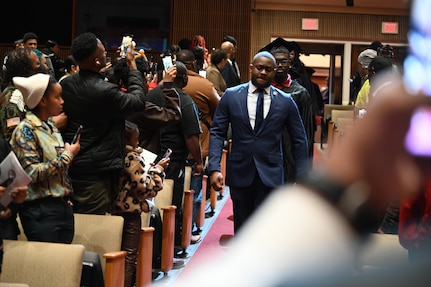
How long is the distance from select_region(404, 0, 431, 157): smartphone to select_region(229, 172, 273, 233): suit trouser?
4422mm

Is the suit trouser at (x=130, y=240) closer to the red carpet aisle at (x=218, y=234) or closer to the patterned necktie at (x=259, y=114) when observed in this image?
the patterned necktie at (x=259, y=114)

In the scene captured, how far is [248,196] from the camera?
198 inches

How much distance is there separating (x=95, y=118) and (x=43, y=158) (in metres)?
0.62

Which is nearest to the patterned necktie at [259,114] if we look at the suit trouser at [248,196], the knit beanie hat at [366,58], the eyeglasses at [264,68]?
the eyeglasses at [264,68]

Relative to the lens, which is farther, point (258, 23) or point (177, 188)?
point (258, 23)

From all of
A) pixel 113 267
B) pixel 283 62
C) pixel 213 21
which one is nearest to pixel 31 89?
pixel 113 267

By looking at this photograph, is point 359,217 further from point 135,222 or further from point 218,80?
point 218,80

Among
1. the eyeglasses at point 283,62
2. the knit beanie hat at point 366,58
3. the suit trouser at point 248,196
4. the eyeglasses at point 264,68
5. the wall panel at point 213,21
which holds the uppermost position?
the wall panel at point 213,21

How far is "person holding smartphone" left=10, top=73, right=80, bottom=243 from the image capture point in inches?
138

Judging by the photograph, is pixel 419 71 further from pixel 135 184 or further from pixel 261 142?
pixel 261 142

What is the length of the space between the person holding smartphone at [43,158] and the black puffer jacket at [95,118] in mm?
408

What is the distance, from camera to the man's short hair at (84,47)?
13.4ft

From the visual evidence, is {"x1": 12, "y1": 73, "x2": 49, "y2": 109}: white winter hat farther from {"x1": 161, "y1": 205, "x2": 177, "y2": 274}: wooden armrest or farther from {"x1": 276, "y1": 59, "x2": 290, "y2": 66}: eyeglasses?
{"x1": 276, "y1": 59, "x2": 290, "y2": 66}: eyeglasses

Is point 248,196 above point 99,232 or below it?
above
